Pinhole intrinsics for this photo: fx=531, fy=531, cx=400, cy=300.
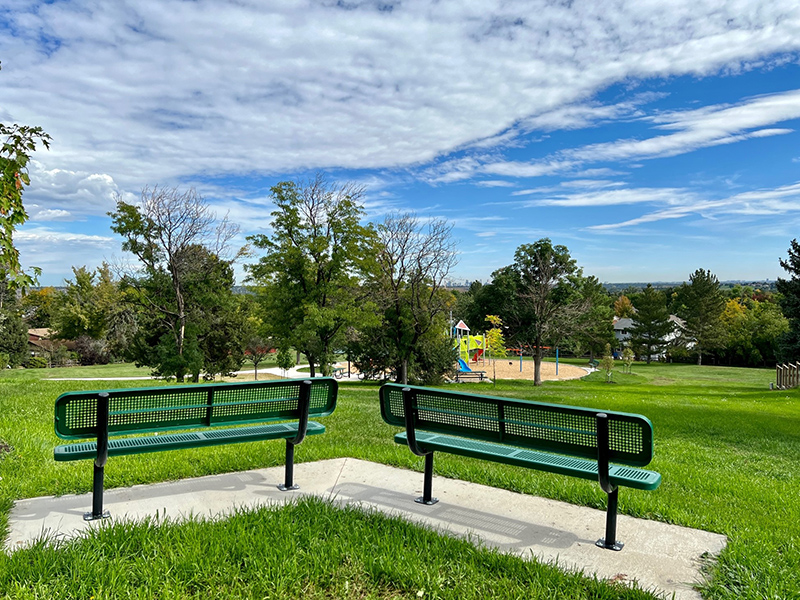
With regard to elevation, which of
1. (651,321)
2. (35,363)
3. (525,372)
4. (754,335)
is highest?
(651,321)

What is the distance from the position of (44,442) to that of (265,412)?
3.11 meters

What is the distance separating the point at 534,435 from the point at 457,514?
86 cm

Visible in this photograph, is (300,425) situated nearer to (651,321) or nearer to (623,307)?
(651,321)

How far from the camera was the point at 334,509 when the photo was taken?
12.6 ft

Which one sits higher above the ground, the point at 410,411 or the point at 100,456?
the point at 410,411

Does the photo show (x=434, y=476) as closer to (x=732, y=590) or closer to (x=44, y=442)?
(x=732, y=590)

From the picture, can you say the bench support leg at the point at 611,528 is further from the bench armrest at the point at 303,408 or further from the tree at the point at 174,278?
the tree at the point at 174,278

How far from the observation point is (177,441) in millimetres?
4020

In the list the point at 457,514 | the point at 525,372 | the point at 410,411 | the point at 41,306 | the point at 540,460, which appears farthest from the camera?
the point at 41,306

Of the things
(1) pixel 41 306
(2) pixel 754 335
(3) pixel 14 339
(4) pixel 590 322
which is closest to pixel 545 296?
(4) pixel 590 322

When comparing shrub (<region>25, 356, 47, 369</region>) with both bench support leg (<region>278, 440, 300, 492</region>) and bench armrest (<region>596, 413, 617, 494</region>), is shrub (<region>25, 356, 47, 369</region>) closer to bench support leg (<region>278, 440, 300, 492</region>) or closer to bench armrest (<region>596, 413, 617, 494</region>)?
bench support leg (<region>278, 440, 300, 492</region>)

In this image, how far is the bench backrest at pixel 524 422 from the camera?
11.0 ft

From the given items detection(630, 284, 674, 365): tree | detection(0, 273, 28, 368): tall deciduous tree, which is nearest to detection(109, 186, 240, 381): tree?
detection(0, 273, 28, 368): tall deciduous tree

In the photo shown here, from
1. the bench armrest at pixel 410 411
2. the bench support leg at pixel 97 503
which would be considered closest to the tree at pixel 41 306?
the bench support leg at pixel 97 503
